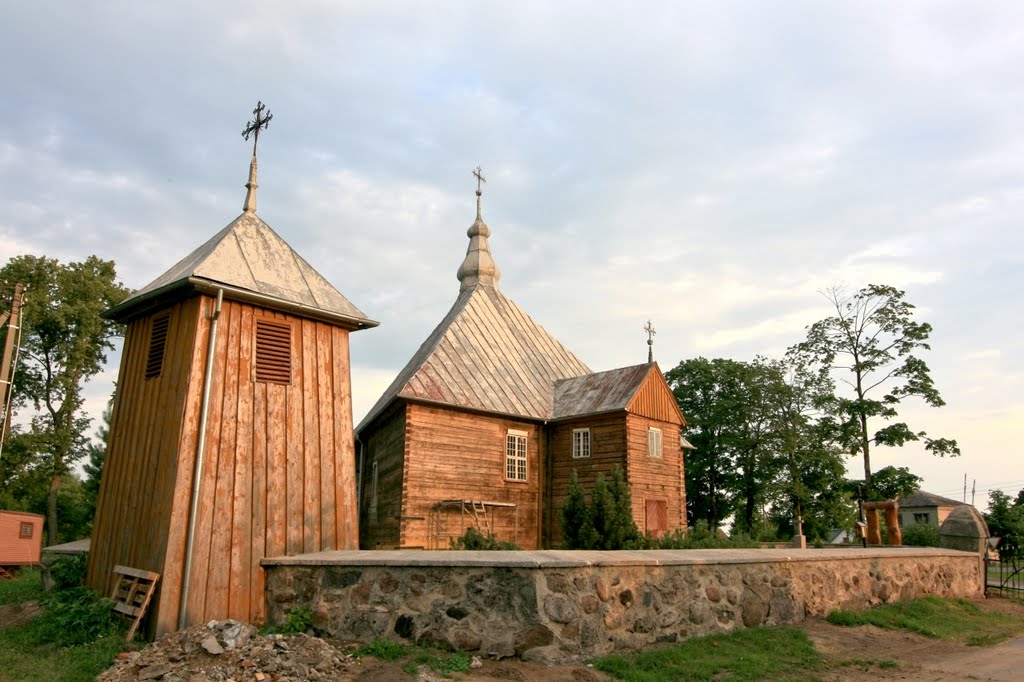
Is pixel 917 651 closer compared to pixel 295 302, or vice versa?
pixel 917 651

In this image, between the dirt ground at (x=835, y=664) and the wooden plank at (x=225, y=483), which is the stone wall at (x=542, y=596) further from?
the wooden plank at (x=225, y=483)

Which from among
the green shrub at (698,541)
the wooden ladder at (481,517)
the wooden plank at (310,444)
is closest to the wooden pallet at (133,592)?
the wooden plank at (310,444)

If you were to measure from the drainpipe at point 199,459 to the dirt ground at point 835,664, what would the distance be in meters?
0.95

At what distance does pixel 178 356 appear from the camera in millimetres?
10859

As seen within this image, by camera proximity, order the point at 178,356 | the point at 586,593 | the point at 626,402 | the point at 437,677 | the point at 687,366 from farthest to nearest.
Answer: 1. the point at 687,366
2. the point at 626,402
3. the point at 178,356
4. the point at 586,593
5. the point at 437,677

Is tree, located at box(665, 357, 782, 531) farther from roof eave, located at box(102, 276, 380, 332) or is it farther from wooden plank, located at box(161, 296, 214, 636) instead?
wooden plank, located at box(161, 296, 214, 636)

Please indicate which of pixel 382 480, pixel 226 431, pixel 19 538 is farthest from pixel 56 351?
pixel 226 431

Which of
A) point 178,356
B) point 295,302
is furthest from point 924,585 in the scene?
point 178,356

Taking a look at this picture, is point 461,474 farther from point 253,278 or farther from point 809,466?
point 809,466

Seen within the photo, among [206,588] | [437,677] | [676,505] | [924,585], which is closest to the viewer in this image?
[437,677]

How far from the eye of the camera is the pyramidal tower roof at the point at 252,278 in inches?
437

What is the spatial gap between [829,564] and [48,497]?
34578 mm

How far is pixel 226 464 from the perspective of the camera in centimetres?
1054

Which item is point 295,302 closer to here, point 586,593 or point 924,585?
point 586,593
